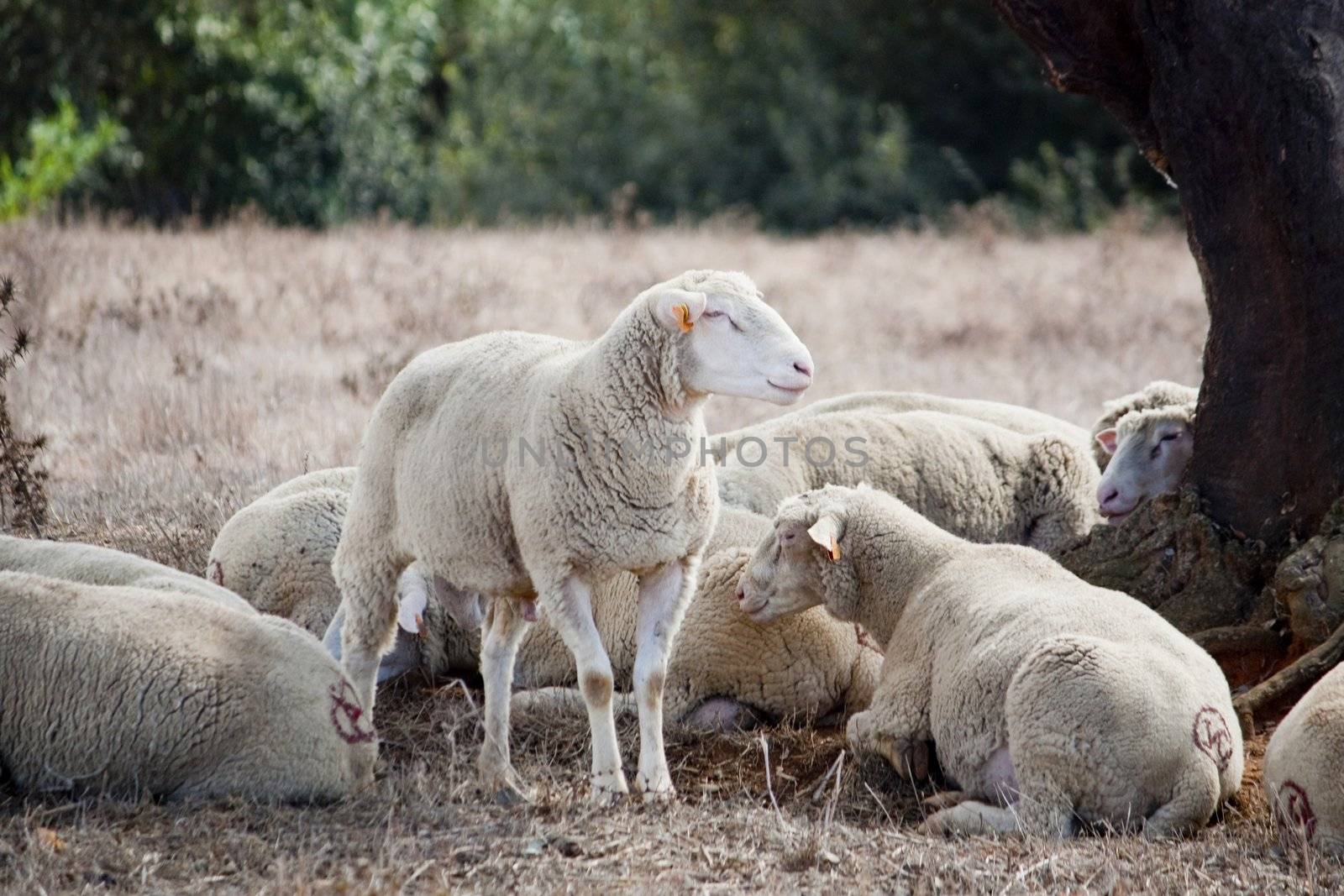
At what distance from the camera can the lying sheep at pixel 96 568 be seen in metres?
5.55

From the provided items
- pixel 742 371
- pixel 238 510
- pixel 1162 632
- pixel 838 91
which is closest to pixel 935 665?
pixel 1162 632

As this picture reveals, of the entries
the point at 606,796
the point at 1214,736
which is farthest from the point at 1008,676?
the point at 606,796

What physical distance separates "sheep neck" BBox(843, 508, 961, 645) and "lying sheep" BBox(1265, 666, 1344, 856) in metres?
1.38

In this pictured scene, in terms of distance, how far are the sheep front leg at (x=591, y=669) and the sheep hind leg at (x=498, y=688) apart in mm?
301

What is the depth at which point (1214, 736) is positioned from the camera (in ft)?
15.5

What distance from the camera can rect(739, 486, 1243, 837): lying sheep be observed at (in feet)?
15.1

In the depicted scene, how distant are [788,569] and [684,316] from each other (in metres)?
1.30

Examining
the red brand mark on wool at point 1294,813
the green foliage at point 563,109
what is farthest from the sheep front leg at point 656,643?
the green foliage at point 563,109

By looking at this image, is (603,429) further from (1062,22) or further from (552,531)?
(1062,22)

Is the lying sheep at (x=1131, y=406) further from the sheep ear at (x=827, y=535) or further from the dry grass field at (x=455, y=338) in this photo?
the dry grass field at (x=455, y=338)

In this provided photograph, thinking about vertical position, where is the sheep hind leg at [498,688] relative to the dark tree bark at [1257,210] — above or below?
below

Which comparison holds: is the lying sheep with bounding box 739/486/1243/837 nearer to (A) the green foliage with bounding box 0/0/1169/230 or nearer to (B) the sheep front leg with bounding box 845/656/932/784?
(B) the sheep front leg with bounding box 845/656/932/784

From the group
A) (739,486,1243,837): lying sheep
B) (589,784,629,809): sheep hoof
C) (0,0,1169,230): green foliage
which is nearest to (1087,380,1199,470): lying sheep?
(739,486,1243,837): lying sheep

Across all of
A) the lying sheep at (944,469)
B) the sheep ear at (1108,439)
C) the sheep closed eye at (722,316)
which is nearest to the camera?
the sheep closed eye at (722,316)
